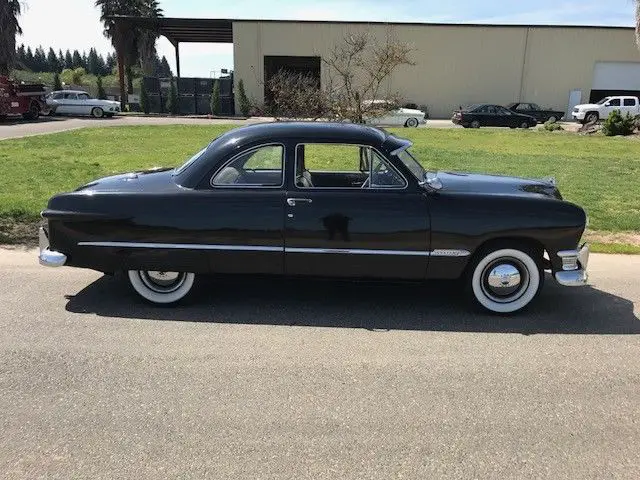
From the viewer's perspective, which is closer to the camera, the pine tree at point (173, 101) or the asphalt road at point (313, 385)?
the asphalt road at point (313, 385)

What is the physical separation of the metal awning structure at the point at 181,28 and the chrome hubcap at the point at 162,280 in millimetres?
40481

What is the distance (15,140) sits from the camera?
61.7ft

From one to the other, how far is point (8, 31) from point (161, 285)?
38.7 meters

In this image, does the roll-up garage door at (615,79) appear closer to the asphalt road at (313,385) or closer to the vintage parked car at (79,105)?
the vintage parked car at (79,105)

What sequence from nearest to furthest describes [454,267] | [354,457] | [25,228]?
[354,457] < [454,267] < [25,228]

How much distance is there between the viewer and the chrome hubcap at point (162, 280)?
4871mm

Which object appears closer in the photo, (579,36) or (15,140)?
(15,140)

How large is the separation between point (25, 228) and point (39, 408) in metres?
4.83

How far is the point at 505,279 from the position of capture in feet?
15.7

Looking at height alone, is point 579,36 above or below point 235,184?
above

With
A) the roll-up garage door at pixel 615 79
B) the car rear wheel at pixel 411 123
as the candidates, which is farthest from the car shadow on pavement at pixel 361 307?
the roll-up garage door at pixel 615 79

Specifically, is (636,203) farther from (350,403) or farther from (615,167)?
(350,403)

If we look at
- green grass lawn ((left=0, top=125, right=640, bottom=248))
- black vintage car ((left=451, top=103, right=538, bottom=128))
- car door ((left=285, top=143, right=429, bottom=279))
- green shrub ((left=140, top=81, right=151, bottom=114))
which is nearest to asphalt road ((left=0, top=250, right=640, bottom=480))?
car door ((left=285, top=143, right=429, bottom=279))

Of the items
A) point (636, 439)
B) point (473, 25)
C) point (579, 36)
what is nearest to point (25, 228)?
point (636, 439)
